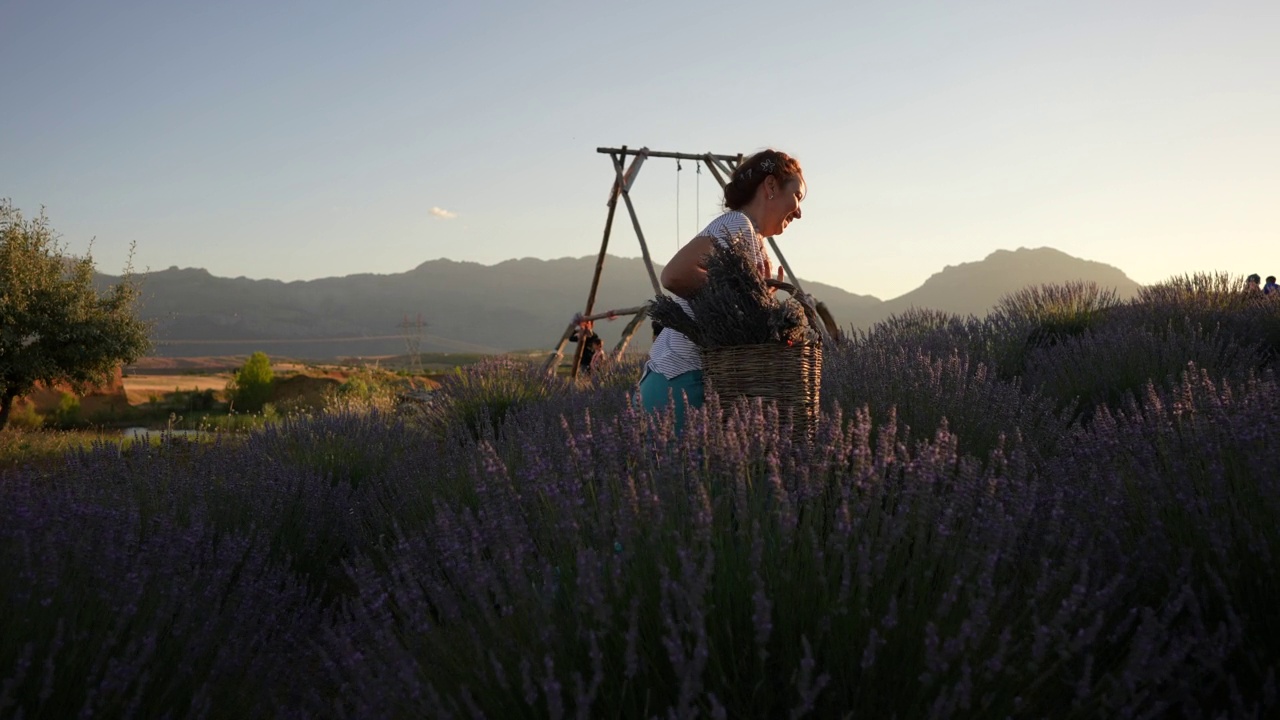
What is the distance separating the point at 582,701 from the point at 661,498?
2.43ft

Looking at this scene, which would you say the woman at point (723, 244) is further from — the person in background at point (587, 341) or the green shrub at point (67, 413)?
the green shrub at point (67, 413)

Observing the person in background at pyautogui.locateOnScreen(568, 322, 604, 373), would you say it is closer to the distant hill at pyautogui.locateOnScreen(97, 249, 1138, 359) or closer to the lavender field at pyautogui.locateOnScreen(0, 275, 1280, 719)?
the lavender field at pyautogui.locateOnScreen(0, 275, 1280, 719)

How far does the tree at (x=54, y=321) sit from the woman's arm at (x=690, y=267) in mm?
11755

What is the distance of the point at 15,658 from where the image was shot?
191cm

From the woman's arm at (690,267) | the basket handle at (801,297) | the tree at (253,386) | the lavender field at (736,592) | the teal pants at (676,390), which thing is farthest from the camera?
the tree at (253,386)

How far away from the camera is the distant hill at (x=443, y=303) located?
13950 centimetres

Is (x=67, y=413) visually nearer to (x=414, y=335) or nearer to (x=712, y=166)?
(x=414, y=335)

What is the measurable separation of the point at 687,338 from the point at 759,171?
0.77 meters

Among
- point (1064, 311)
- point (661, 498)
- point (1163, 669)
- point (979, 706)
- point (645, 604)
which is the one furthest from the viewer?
point (1064, 311)

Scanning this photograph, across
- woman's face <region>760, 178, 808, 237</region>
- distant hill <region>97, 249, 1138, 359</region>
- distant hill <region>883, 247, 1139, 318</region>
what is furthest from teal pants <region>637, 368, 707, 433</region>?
distant hill <region>883, 247, 1139, 318</region>

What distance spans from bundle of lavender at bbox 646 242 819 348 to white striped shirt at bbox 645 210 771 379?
0.15 m

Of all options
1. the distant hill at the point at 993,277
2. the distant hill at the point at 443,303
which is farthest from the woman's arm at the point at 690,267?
the distant hill at the point at 993,277

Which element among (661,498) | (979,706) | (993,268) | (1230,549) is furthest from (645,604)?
(993,268)

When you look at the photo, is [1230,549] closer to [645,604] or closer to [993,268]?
[645,604]
